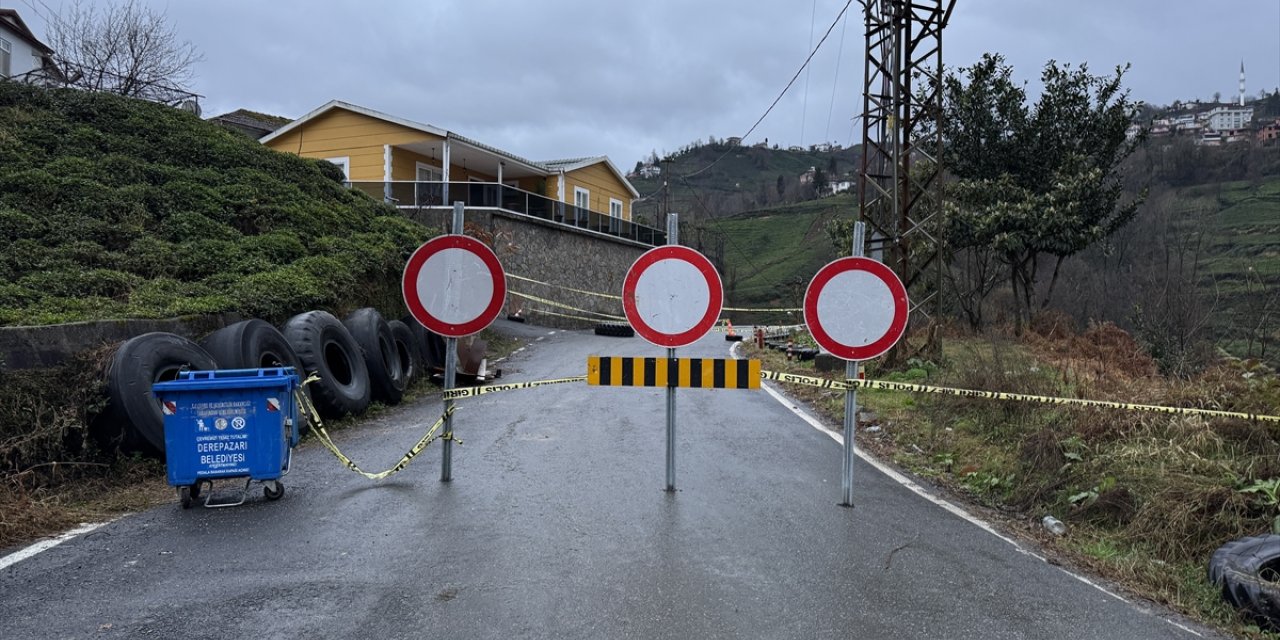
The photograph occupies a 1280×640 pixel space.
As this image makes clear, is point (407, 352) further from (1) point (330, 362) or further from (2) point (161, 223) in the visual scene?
(2) point (161, 223)

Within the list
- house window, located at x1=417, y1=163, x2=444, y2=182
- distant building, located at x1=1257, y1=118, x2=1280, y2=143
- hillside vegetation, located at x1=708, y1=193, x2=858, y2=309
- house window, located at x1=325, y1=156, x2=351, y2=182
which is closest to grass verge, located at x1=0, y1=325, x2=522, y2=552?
house window, located at x1=325, y1=156, x2=351, y2=182

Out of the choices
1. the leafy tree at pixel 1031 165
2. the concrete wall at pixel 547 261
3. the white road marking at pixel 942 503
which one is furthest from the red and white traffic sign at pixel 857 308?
the leafy tree at pixel 1031 165

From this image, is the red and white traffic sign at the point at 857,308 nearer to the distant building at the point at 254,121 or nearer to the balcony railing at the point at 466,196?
the balcony railing at the point at 466,196

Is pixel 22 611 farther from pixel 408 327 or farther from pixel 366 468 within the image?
pixel 408 327

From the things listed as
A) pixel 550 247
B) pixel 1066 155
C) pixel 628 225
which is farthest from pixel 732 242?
pixel 1066 155

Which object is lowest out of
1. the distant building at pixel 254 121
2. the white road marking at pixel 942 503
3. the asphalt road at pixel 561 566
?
the white road marking at pixel 942 503

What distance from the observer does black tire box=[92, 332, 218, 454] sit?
6164 mm

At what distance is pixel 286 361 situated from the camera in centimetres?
843

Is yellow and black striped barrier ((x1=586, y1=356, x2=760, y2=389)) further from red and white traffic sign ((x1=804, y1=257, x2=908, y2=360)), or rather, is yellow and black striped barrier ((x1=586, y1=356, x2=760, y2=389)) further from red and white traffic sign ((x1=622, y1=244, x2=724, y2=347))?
red and white traffic sign ((x1=804, y1=257, x2=908, y2=360))

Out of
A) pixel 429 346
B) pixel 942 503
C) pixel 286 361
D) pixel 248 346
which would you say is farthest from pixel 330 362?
pixel 942 503

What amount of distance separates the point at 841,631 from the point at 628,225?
3678 centimetres

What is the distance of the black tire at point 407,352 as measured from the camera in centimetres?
1228

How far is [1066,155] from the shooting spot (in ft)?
74.0

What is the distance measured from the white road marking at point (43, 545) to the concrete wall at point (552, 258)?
18.4m
